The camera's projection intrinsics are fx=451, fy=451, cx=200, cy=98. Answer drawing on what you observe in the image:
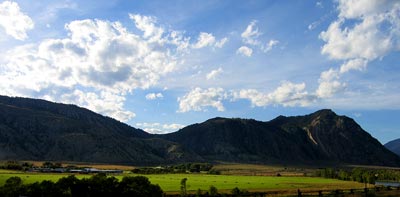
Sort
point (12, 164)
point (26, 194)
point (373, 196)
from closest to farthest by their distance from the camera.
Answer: point (26, 194), point (373, 196), point (12, 164)

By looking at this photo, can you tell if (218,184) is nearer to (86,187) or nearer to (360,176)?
(86,187)

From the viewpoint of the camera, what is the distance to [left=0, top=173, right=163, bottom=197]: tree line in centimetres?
5166

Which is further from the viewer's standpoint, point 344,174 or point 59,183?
point 344,174

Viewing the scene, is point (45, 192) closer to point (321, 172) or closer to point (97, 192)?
point (97, 192)

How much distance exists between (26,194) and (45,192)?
2.15m

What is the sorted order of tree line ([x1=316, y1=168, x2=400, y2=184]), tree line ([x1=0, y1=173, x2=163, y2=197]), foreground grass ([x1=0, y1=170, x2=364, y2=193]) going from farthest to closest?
tree line ([x1=316, y1=168, x2=400, y2=184]) → foreground grass ([x1=0, y1=170, x2=364, y2=193]) → tree line ([x1=0, y1=173, x2=163, y2=197])

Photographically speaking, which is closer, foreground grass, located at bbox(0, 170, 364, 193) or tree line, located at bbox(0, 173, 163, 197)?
tree line, located at bbox(0, 173, 163, 197)

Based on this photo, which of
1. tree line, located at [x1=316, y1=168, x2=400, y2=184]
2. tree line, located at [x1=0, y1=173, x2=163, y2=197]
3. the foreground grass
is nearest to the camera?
Answer: tree line, located at [x1=0, y1=173, x2=163, y2=197]

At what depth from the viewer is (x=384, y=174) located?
154375 mm

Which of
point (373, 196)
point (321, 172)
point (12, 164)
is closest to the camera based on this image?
point (373, 196)

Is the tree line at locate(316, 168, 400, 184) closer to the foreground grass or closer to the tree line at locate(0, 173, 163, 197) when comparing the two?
the foreground grass

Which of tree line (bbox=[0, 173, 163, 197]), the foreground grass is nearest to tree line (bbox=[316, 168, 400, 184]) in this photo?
the foreground grass

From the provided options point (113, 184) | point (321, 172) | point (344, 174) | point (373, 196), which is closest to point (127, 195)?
point (113, 184)

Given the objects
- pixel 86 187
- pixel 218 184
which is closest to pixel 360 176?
pixel 218 184
